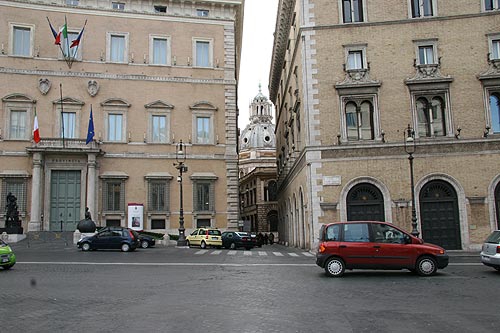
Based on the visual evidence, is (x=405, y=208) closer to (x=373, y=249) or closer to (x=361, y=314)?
(x=373, y=249)

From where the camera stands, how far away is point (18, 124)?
3731 centimetres

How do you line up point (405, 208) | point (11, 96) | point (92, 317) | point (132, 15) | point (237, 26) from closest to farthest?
1. point (92, 317)
2. point (405, 208)
3. point (11, 96)
4. point (132, 15)
5. point (237, 26)

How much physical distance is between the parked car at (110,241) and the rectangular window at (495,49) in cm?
2211

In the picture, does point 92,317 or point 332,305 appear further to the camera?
point 332,305

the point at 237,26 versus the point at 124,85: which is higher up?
the point at 237,26

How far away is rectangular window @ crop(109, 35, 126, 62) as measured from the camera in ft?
131

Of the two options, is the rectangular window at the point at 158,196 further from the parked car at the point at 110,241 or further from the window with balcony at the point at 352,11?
the window with balcony at the point at 352,11

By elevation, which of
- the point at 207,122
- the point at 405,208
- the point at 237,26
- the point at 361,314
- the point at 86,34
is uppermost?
the point at 237,26

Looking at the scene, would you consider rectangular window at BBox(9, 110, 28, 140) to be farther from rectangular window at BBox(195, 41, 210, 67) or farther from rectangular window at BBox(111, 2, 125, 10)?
rectangular window at BBox(195, 41, 210, 67)

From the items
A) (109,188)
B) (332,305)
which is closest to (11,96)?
(109,188)

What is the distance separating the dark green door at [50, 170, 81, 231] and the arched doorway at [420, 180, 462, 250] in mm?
24598

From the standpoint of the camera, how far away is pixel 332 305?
33.4ft

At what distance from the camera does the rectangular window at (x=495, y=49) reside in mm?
27531

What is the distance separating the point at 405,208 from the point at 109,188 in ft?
72.5
